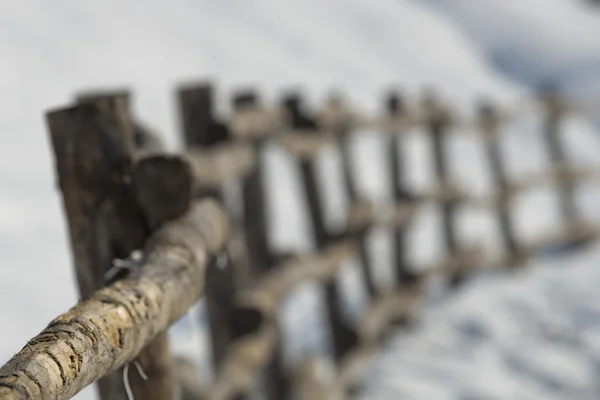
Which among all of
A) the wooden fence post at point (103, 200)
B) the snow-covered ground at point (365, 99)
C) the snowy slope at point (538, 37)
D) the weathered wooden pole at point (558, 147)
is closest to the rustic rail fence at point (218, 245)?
the wooden fence post at point (103, 200)

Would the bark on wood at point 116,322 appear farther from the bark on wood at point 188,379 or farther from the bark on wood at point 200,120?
the bark on wood at point 200,120

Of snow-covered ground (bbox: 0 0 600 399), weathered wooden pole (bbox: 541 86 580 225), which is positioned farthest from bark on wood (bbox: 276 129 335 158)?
weathered wooden pole (bbox: 541 86 580 225)

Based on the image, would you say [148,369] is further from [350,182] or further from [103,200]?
[350,182]

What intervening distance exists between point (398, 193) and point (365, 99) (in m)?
8.76

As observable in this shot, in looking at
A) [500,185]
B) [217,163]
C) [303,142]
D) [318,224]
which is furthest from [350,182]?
[500,185]

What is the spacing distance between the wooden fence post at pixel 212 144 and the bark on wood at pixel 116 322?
3.91ft

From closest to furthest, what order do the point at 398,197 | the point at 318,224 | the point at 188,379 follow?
the point at 188,379 < the point at 318,224 < the point at 398,197

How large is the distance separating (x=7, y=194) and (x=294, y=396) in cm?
388

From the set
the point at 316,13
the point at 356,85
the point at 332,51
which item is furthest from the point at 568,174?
the point at 316,13

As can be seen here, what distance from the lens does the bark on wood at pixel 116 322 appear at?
3.92 feet

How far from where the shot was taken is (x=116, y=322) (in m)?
1.46

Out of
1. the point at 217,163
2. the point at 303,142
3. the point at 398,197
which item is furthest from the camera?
the point at 398,197

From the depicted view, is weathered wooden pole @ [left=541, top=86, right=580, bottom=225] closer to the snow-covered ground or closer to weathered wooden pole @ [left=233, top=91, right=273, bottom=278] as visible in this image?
the snow-covered ground

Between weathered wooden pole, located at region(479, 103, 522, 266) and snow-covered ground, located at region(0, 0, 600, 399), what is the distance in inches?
11.5
